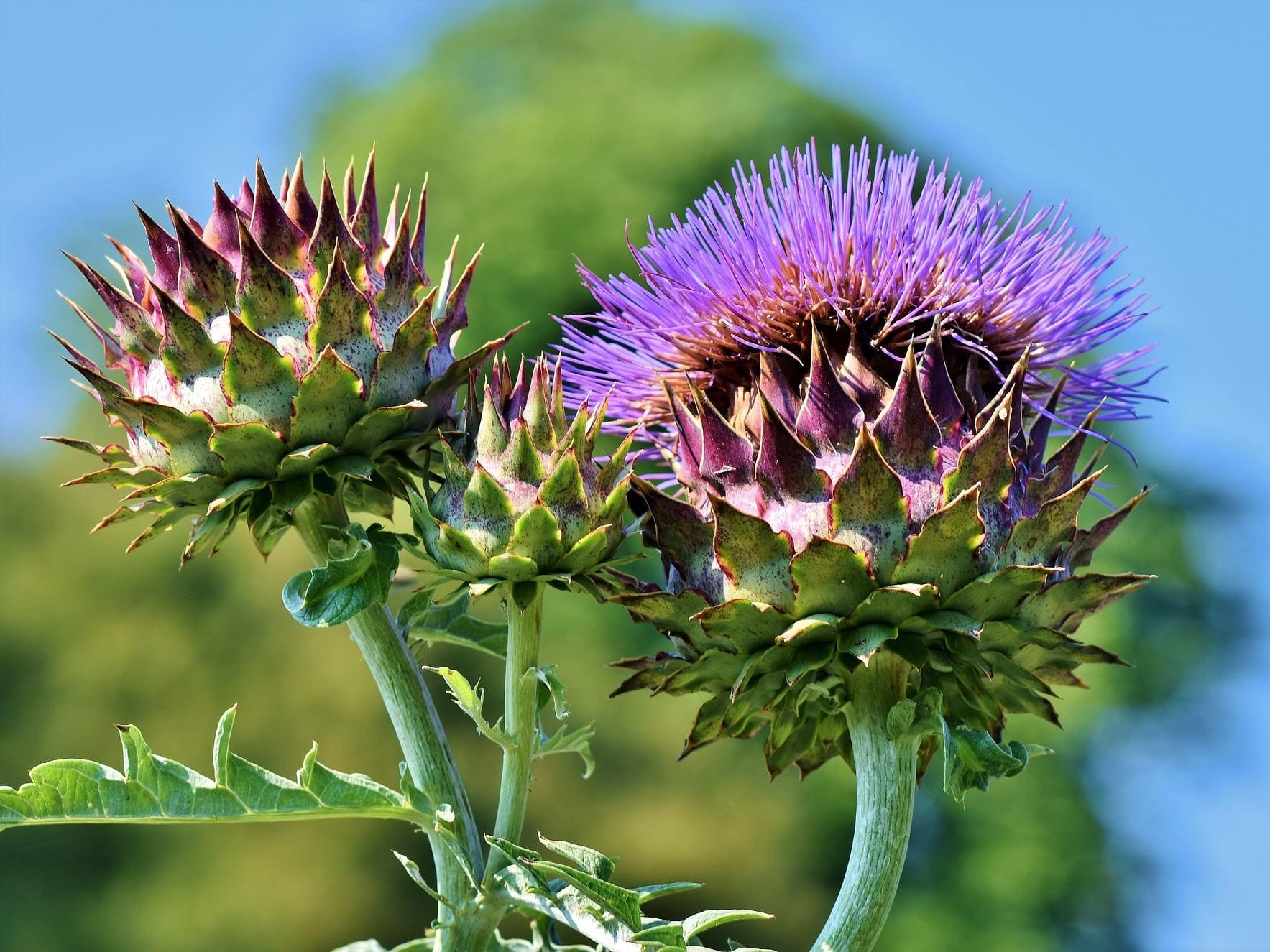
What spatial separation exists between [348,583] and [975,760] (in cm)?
83

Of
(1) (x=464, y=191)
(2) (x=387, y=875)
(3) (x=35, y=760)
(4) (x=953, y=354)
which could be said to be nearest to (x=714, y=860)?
(2) (x=387, y=875)

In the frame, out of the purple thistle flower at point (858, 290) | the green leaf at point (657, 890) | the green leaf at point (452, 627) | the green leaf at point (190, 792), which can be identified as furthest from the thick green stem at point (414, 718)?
the purple thistle flower at point (858, 290)

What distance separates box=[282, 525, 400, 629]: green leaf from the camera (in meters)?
1.86

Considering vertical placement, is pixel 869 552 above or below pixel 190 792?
above

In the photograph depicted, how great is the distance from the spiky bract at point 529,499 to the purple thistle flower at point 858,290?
23 cm

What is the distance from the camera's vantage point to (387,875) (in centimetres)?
946

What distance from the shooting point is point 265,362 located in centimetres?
183

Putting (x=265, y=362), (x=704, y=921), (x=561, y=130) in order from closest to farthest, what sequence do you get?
(x=704, y=921), (x=265, y=362), (x=561, y=130)

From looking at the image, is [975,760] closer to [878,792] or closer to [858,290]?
[878,792]

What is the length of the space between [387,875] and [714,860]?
232cm

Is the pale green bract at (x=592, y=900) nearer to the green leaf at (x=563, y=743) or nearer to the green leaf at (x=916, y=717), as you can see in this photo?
the green leaf at (x=563, y=743)

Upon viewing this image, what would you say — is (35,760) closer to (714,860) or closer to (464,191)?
(714,860)

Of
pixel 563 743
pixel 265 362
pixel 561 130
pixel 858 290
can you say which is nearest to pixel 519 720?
pixel 563 743

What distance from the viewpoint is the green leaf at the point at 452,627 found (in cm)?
205
